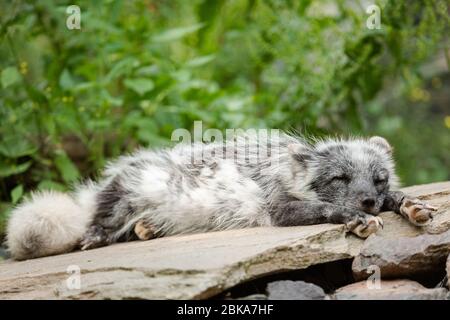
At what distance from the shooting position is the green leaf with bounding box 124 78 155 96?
790 cm

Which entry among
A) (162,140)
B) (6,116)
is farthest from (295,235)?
(6,116)

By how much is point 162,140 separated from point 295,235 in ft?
11.4

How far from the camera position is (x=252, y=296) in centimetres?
451

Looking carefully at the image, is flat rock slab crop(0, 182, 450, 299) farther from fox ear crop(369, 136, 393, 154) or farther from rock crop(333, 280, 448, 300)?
fox ear crop(369, 136, 393, 154)

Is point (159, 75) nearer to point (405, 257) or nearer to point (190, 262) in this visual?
point (190, 262)

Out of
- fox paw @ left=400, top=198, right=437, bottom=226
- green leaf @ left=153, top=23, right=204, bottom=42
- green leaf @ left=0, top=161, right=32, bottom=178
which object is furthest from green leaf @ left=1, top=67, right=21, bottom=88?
fox paw @ left=400, top=198, right=437, bottom=226

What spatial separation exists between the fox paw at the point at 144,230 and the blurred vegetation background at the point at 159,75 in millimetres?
1491

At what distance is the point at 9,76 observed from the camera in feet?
24.1

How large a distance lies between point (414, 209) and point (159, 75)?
4079 mm

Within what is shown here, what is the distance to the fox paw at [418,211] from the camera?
17.1ft

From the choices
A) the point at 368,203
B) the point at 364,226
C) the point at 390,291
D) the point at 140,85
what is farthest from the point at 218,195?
the point at 140,85

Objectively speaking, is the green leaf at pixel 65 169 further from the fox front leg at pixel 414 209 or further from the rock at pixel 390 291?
the rock at pixel 390 291

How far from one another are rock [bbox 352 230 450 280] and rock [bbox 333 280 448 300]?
8cm
